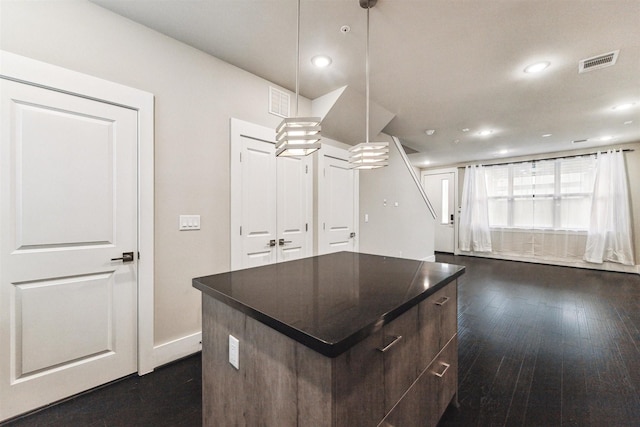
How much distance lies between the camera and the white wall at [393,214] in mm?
4363

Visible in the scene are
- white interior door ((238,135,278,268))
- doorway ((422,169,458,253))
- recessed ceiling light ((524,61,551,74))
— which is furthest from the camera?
doorway ((422,169,458,253))

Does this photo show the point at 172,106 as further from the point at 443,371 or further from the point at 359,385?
the point at 443,371

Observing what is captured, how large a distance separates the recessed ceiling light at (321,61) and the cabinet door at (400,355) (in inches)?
91.1

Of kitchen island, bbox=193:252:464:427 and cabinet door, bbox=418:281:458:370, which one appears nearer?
kitchen island, bbox=193:252:464:427

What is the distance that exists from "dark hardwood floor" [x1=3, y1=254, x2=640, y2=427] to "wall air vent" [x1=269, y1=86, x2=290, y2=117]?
2.60 metres

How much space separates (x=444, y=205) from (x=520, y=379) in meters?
6.51

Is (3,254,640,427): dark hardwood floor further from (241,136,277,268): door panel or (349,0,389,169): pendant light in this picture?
(349,0,389,169): pendant light

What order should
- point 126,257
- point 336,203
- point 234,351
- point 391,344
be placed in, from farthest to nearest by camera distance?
point 336,203
point 126,257
point 234,351
point 391,344

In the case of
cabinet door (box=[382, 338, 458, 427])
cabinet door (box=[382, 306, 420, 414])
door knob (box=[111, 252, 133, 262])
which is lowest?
cabinet door (box=[382, 338, 458, 427])

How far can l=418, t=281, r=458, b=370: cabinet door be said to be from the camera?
124 cm

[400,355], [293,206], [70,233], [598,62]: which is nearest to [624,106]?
[598,62]

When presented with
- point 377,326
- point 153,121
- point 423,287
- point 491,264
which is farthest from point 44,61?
point 491,264

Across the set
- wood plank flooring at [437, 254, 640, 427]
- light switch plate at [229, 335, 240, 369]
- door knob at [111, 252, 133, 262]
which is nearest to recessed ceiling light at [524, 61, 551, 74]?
wood plank flooring at [437, 254, 640, 427]

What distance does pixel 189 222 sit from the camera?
2.26 m
